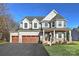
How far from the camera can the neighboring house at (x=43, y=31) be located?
1013 centimetres

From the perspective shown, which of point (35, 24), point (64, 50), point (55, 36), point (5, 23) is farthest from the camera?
point (35, 24)

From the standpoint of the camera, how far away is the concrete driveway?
9.88m

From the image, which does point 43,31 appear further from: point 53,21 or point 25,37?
point 25,37

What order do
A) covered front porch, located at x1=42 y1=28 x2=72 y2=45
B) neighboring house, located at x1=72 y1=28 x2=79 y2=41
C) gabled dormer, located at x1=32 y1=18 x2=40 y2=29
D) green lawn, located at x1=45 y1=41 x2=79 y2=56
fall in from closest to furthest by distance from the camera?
1. green lawn, located at x1=45 y1=41 x2=79 y2=56
2. neighboring house, located at x1=72 y1=28 x2=79 y2=41
3. covered front porch, located at x1=42 y1=28 x2=72 y2=45
4. gabled dormer, located at x1=32 y1=18 x2=40 y2=29

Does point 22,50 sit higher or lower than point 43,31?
lower

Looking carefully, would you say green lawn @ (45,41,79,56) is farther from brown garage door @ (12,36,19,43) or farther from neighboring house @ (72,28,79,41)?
brown garage door @ (12,36,19,43)

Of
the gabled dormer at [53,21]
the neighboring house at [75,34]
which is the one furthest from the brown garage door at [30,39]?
the neighboring house at [75,34]

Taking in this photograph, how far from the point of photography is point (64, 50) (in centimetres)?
994

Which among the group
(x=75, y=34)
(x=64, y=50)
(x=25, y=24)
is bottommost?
(x=64, y=50)

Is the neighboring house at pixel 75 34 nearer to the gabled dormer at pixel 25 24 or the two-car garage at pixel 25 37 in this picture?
the two-car garage at pixel 25 37

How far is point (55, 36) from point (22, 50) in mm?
1025

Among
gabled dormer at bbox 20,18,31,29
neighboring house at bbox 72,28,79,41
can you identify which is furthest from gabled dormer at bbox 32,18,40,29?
neighboring house at bbox 72,28,79,41

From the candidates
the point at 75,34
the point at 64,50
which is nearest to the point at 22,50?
the point at 64,50

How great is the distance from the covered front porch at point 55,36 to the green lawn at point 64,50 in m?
0.15
